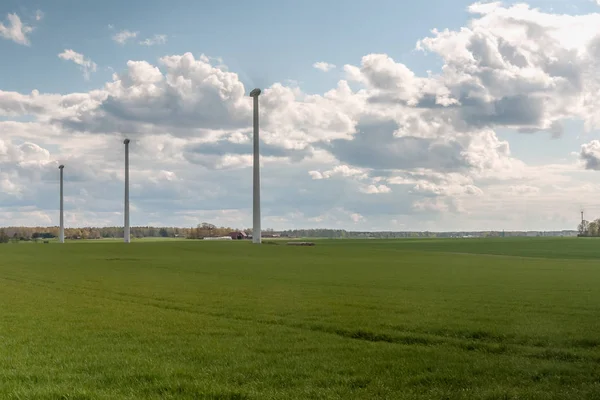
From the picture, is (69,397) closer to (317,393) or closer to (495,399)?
(317,393)

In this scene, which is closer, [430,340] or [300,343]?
[300,343]

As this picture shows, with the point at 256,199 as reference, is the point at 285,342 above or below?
below

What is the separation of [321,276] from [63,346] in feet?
111

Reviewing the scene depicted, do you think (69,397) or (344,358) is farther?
(344,358)

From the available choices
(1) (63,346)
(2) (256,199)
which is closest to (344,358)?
(1) (63,346)

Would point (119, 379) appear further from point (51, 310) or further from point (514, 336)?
point (51, 310)

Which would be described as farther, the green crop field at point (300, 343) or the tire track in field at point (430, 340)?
the tire track in field at point (430, 340)

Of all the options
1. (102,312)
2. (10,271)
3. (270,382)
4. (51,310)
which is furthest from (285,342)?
(10,271)

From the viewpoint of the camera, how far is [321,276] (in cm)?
5178

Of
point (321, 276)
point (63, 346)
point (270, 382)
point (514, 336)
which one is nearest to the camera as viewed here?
point (270, 382)

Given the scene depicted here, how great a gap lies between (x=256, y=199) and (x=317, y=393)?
96110mm

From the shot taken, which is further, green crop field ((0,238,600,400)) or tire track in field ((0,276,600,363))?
tire track in field ((0,276,600,363))

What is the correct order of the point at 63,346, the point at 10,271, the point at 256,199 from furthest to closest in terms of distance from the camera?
the point at 256,199 → the point at 10,271 → the point at 63,346

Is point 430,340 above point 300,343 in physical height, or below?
below
